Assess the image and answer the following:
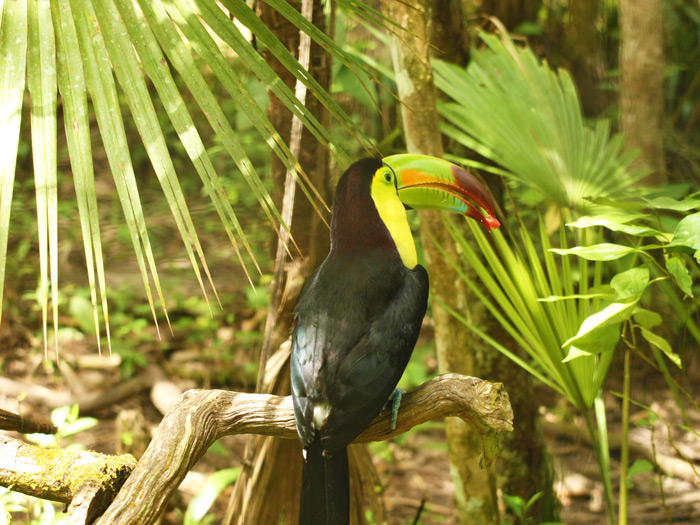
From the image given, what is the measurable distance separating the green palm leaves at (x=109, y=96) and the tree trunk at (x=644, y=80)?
10.3 feet

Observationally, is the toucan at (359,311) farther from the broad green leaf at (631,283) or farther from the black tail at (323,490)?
the broad green leaf at (631,283)

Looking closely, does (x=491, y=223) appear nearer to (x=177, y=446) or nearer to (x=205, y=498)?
(x=177, y=446)

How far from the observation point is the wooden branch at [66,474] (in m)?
1.36

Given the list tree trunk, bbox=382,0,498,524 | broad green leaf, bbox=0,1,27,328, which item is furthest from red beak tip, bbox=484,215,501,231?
broad green leaf, bbox=0,1,27,328

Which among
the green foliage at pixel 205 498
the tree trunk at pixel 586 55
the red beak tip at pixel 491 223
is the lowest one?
the green foliage at pixel 205 498

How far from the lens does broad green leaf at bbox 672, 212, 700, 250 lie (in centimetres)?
139

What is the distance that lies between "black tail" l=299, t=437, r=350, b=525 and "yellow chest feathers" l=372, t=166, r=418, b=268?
565 mm

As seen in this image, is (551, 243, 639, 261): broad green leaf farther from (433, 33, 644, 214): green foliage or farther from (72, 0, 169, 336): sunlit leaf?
(72, 0, 169, 336): sunlit leaf

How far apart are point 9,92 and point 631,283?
131 centimetres

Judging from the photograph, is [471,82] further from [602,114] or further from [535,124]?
[602,114]

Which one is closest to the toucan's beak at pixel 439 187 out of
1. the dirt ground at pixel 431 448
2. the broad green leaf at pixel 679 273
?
the broad green leaf at pixel 679 273

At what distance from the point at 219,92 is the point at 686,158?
324cm

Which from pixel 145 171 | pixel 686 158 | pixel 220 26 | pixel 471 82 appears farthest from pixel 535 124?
pixel 145 171

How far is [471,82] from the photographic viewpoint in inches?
95.3
